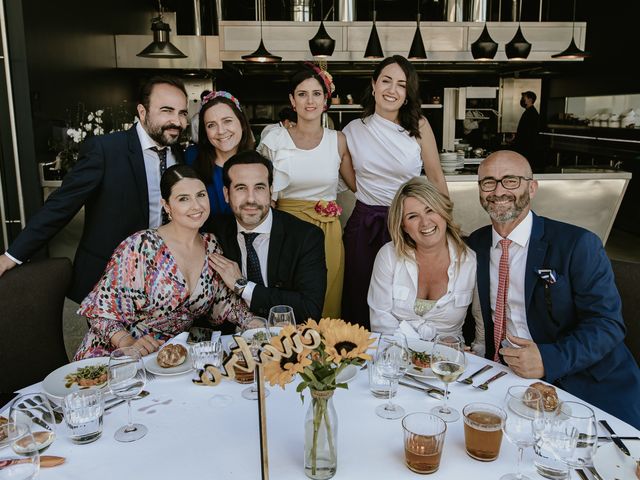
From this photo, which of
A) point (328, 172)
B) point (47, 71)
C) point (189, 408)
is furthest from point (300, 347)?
point (47, 71)

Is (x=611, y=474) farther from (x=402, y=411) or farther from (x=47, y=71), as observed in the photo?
(x=47, y=71)

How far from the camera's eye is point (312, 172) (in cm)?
314

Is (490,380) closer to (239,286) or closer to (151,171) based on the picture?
(239,286)

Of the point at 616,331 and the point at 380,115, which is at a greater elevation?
the point at 380,115

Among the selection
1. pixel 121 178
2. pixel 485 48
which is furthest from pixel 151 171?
pixel 485 48

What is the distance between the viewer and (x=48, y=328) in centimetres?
222

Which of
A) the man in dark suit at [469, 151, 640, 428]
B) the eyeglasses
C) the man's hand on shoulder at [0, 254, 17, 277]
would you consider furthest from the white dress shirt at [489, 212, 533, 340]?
the man's hand on shoulder at [0, 254, 17, 277]

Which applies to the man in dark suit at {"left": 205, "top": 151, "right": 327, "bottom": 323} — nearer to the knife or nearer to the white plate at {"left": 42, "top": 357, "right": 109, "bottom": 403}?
the white plate at {"left": 42, "top": 357, "right": 109, "bottom": 403}

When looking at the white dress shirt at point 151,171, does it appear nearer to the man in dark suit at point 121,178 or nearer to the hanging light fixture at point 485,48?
the man in dark suit at point 121,178

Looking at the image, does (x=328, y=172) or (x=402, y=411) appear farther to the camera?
(x=328, y=172)

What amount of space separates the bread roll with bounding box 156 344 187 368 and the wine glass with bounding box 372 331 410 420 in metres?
0.59

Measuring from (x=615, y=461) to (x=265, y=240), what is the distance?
1.61 m

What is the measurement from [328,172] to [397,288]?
1.09 metres

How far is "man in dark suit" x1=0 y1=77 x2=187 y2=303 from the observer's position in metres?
2.60
